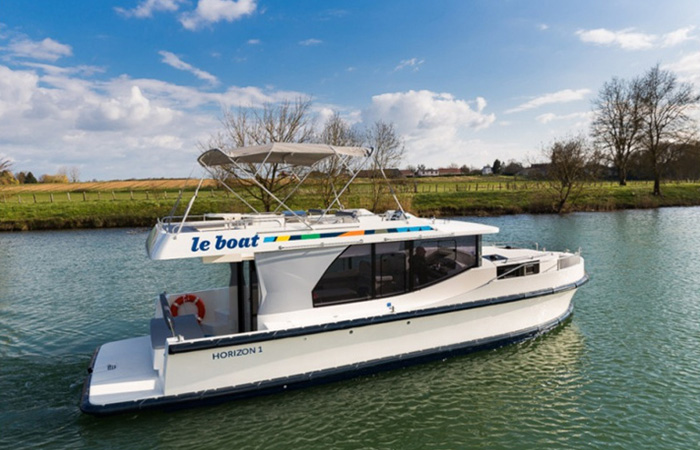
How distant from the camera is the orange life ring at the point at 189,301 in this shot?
29.0ft

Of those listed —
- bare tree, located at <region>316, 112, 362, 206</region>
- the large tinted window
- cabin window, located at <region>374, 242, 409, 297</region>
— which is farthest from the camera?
bare tree, located at <region>316, 112, 362, 206</region>

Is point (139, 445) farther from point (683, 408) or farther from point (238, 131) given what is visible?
point (238, 131)

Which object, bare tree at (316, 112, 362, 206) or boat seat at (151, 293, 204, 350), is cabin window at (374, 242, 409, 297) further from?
bare tree at (316, 112, 362, 206)

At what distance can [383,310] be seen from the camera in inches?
335

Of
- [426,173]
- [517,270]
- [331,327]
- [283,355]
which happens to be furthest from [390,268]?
[426,173]

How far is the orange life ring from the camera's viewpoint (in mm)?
8836

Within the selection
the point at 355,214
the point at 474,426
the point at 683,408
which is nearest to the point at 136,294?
the point at 355,214

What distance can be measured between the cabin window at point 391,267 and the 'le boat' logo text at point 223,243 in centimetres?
146

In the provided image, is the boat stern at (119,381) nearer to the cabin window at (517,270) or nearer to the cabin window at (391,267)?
the cabin window at (391,267)

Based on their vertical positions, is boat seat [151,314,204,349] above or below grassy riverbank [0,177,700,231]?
below

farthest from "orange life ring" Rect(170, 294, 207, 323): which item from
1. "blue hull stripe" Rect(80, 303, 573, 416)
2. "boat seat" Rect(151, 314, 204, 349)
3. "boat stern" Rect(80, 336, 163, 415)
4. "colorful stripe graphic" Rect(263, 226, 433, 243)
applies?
"colorful stripe graphic" Rect(263, 226, 433, 243)

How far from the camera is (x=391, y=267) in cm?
880

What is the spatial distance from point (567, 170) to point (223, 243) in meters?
38.2

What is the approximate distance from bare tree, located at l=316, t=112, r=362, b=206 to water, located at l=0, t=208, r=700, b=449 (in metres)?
14.6
